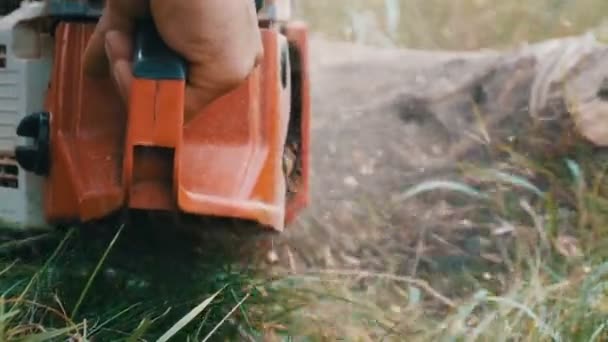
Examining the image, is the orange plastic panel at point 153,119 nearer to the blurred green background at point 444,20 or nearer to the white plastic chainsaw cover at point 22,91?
the white plastic chainsaw cover at point 22,91

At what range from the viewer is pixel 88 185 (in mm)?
1312

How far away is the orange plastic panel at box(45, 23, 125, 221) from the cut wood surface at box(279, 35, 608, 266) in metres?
0.56

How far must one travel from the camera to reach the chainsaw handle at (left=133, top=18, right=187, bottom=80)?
1201 millimetres

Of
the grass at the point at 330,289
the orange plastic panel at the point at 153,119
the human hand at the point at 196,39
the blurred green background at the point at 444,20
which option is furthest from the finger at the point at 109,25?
the blurred green background at the point at 444,20

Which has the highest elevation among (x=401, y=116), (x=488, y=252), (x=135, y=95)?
(x=135, y=95)

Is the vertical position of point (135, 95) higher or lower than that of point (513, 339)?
higher

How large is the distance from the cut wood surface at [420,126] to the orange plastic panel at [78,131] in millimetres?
558

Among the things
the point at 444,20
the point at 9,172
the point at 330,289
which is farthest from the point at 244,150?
the point at 444,20

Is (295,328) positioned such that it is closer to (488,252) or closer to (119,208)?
(119,208)

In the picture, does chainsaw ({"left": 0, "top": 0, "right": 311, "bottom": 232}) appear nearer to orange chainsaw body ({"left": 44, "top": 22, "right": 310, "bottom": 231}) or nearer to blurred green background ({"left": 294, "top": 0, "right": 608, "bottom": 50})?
orange chainsaw body ({"left": 44, "top": 22, "right": 310, "bottom": 231})

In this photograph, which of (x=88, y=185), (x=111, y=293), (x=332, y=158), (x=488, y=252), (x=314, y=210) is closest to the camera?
(x=88, y=185)

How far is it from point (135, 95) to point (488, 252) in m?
0.89

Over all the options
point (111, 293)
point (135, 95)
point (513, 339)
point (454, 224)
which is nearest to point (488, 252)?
point (454, 224)

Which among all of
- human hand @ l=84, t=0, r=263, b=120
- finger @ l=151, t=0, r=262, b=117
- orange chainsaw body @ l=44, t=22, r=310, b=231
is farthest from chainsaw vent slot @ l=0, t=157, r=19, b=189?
finger @ l=151, t=0, r=262, b=117
